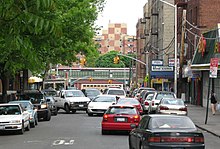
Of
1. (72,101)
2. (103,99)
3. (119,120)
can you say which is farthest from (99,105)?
(119,120)

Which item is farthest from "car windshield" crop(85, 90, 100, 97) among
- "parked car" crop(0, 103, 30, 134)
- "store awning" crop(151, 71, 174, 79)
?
"parked car" crop(0, 103, 30, 134)

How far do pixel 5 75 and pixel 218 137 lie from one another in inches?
785

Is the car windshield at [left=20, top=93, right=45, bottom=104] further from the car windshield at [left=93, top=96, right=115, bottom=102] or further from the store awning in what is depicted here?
the store awning

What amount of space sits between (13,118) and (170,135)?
1131cm

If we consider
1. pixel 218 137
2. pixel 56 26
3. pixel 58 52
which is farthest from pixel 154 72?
pixel 56 26

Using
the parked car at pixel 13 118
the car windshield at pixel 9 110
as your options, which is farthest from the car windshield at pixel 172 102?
the car windshield at pixel 9 110

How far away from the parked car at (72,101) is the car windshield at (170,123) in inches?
1041

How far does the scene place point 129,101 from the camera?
35656 mm

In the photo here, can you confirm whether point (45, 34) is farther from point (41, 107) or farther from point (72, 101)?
point (72, 101)

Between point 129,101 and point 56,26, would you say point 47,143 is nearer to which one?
point 56,26

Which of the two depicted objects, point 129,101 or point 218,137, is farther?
point 129,101

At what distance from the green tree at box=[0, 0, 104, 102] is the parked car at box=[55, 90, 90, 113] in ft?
9.01

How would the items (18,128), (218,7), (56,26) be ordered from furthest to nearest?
1. (218,7)
2. (18,128)
3. (56,26)

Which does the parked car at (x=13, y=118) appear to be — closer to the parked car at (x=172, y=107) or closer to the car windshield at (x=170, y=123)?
the parked car at (x=172, y=107)
